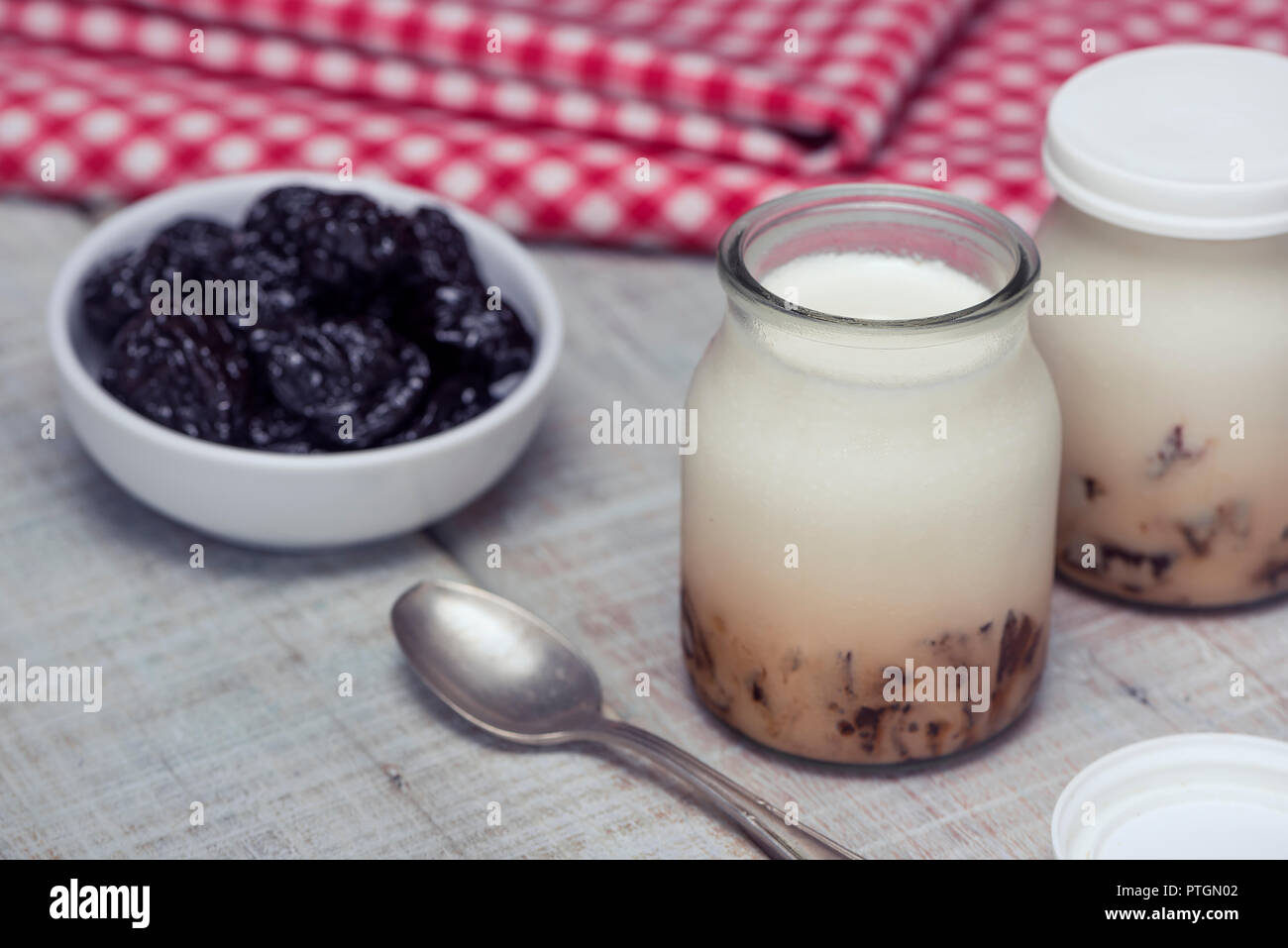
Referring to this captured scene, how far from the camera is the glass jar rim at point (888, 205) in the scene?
2.90 ft

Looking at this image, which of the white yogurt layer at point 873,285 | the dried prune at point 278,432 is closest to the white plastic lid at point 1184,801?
the white yogurt layer at point 873,285

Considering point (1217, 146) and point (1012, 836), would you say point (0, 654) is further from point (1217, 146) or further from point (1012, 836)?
point (1217, 146)

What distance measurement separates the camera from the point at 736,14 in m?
1.88

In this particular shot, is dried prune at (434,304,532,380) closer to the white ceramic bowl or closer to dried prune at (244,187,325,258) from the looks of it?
the white ceramic bowl

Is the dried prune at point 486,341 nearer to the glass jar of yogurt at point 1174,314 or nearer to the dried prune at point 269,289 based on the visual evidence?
the dried prune at point 269,289

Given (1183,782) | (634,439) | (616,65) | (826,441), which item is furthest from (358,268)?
(1183,782)

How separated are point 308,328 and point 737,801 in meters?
0.48

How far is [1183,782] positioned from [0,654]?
0.81 m

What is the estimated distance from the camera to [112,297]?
1257 millimetres

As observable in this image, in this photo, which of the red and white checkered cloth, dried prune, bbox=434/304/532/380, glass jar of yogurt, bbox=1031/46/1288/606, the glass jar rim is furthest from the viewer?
the red and white checkered cloth

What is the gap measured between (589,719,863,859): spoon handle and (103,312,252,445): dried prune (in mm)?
374

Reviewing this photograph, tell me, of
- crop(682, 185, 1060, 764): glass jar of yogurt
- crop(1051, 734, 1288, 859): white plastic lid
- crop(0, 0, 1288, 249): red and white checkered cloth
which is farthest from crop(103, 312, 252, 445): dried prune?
crop(1051, 734, 1288, 859): white plastic lid

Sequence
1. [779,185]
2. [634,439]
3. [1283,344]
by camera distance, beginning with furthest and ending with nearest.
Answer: [779,185] < [634,439] < [1283,344]

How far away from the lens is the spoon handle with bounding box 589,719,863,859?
3.05 feet
